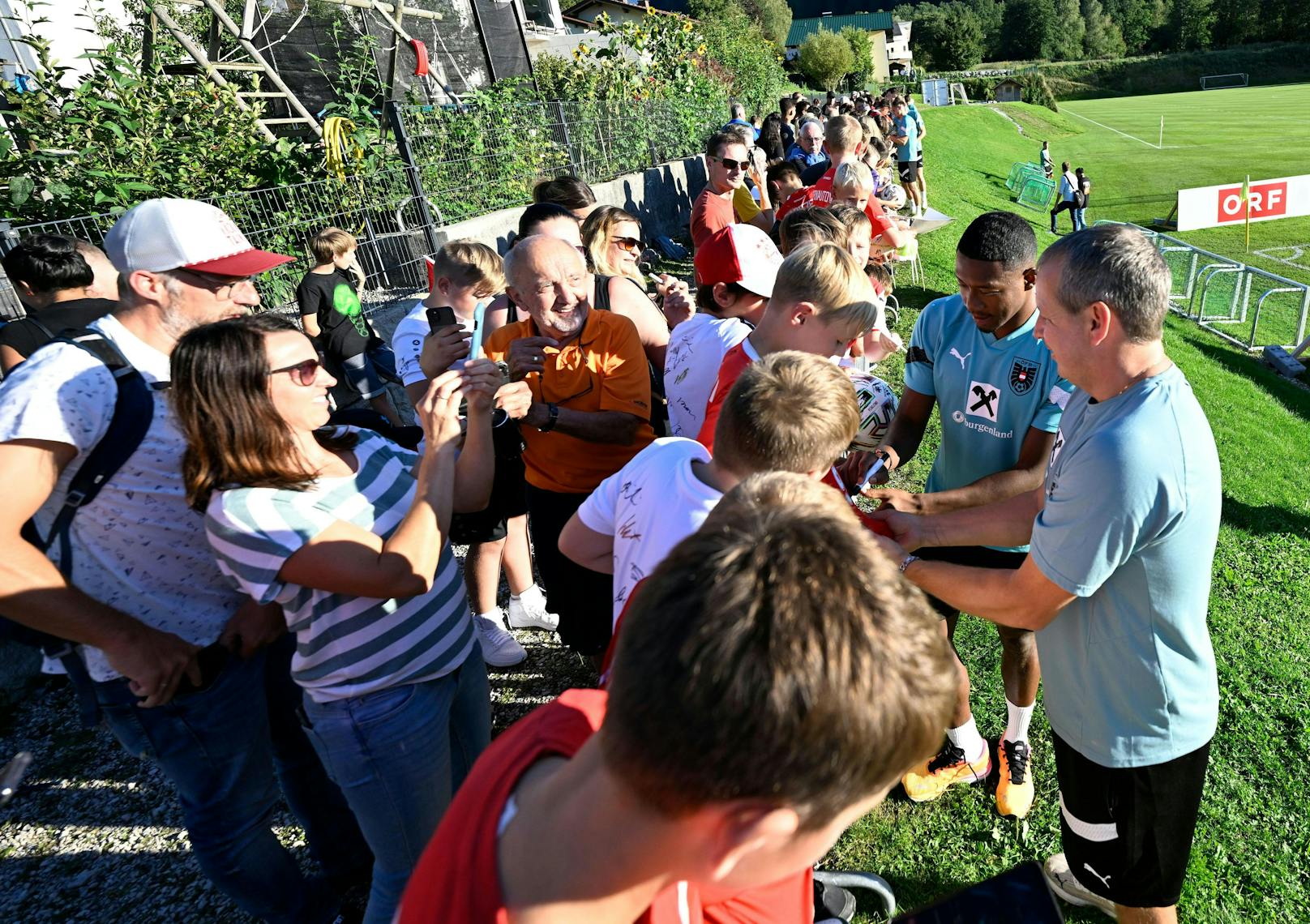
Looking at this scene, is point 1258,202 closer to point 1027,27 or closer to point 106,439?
point 106,439

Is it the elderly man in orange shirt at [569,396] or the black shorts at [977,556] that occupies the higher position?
the elderly man in orange shirt at [569,396]

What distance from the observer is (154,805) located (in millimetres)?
3389

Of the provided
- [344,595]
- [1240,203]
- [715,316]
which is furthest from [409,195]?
[1240,203]

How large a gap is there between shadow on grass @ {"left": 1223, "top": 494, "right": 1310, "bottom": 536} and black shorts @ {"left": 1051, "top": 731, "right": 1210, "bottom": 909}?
13.0 feet

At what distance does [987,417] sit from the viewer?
2861 mm

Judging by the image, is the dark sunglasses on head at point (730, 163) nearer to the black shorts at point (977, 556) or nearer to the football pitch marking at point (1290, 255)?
the black shorts at point (977, 556)

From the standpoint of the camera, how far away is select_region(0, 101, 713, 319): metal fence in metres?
6.68

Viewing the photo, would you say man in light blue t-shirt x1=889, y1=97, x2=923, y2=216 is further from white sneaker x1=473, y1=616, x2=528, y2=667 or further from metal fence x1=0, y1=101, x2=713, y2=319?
white sneaker x1=473, y1=616, x2=528, y2=667

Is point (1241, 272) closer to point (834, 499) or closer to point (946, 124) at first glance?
point (834, 499)

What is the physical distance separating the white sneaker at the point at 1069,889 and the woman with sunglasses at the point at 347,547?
215cm

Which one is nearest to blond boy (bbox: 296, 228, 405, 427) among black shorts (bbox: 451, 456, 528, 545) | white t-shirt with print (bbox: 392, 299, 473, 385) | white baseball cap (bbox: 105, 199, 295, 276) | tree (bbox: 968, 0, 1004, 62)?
white t-shirt with print (bbox: 392, 299, 473, 385)

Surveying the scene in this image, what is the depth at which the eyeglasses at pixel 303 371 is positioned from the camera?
6.22 feet

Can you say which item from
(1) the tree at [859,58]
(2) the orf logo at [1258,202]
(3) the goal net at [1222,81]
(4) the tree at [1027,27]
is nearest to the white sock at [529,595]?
(2) the orf logo at [1258,202]

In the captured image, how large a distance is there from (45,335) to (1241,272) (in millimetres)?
14459
